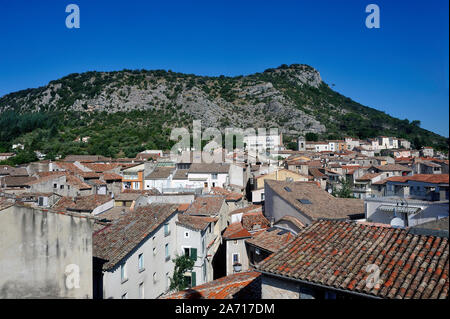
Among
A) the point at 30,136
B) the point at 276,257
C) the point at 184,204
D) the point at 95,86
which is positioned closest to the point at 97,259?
the point at 276,257

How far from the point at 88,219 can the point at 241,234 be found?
35.2 feet

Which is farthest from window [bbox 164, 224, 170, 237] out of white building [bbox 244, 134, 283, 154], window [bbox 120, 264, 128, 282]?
white building [bbox 244, 134, 283, 154]

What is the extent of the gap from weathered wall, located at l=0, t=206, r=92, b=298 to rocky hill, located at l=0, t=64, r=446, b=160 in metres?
86.6

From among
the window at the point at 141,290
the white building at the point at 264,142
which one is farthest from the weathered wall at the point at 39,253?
the white building at the point at 264,142

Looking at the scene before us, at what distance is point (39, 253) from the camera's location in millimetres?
7402

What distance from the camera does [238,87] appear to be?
139m

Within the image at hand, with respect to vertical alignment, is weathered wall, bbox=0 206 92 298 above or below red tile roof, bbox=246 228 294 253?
above

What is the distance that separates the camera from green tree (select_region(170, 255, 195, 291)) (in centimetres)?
1622

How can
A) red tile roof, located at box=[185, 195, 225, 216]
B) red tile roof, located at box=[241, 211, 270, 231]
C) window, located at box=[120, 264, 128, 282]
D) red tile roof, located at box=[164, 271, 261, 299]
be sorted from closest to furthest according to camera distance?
red tile roof, located at box=[164, 271, 261, 299] → window, located at box=[120, 264, 128, 282] → red tile roof, located at box=[241, 211, 270, 231] → red tile roof, located at box=[185, 195, 225, 216]

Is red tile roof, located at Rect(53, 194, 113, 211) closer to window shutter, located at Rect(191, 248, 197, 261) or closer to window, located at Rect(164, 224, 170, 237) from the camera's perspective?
window, located at Rect(164, 224, 170, 237)

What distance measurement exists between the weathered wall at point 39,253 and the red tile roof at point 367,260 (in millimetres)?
4524

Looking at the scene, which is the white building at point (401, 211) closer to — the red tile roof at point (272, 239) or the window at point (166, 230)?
the red tile roof at point (272, 239)

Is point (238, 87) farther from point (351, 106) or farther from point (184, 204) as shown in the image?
point (184, 204)

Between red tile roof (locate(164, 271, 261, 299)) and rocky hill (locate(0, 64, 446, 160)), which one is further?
rocky hill (locate(0, 64, 446, 160))
